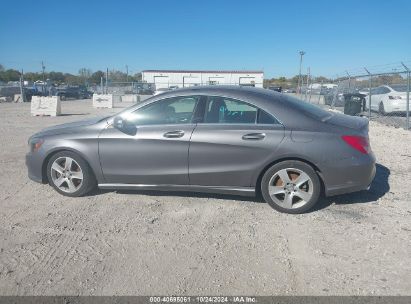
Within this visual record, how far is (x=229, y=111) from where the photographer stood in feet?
15.1

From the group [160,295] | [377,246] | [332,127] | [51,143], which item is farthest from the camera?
[51,143]

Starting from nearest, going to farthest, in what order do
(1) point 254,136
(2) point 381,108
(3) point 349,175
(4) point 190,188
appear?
1. (3) point 349,175
2. (1) point 254,136
3. (4) point 190,188
4. (2) point 381,108

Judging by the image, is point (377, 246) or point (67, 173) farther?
point (67, 173)

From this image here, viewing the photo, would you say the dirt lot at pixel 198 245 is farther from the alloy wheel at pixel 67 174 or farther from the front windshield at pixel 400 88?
the front windshield at pixel 400 88

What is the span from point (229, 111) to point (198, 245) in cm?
178

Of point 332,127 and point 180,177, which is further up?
point 332,127

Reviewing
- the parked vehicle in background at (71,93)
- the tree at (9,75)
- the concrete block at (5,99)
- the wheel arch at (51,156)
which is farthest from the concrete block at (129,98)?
the tree at (9,75)

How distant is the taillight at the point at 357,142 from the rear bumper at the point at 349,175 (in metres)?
0.09

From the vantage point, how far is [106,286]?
2.96m

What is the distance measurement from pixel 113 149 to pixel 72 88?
42.4m

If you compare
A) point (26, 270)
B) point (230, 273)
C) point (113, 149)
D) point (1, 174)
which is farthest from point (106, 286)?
point (1, 174)

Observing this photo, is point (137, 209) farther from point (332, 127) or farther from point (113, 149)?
point (332, 127)

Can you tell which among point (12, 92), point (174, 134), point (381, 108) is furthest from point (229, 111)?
point (12, 92)

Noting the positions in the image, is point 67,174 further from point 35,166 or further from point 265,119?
point 265,119
